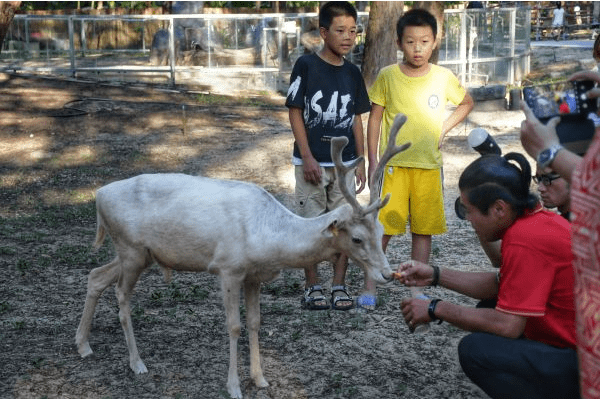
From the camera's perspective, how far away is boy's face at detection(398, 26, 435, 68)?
6.13 meters

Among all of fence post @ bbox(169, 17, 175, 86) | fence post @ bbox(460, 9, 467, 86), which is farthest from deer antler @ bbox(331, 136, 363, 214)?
fence post @ bbox(460, 9, 467, 86)

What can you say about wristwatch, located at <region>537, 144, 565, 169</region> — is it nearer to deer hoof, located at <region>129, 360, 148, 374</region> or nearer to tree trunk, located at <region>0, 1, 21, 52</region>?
deer hoof, located at <region>129, 360, 148, 374</region>

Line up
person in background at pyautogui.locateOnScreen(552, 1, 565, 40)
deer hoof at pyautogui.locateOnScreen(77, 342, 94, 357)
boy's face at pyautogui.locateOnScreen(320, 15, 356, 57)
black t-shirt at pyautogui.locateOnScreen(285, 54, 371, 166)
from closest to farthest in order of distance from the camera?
deer hoof at pyautogui.locateOnScreen(77, 342, 94, 357) < boy's face at pyautogui.locateOnScreen(320, 15, 356, 57) < black t-shirt at pyautogui.locateOnScreen(285, 54, 371, 166) < person in background at pyautogui.locateOnScreen(552, 1, 565, 40)

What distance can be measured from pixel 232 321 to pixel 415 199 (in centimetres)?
190

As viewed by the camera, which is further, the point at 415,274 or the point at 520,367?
the point at 415,274

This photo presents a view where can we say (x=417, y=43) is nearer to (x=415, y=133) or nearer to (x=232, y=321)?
(x=415, y=133)

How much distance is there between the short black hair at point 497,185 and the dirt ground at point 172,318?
1.56 m

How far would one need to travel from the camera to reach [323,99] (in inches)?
243

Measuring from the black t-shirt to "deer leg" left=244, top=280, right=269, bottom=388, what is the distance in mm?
1390

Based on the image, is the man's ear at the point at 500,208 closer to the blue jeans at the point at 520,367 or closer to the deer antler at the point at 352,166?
the blue jeans at the point at 520,367

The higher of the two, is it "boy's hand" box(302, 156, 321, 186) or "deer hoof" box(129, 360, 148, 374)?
"boy's hand" box(302, 156, 321, 186)

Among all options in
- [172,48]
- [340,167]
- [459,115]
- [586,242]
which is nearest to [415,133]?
[459,115]

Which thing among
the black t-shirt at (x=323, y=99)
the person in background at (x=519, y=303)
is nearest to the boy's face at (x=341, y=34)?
the black t-shirt at (x=323, y=99)

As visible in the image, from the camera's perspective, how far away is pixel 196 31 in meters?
19.4
